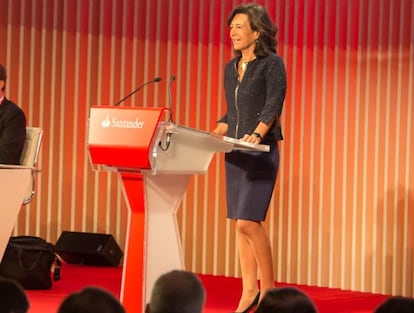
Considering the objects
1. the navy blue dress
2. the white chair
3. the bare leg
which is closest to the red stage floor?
the bare leg

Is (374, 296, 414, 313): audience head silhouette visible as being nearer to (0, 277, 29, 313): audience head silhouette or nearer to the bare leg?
(0, 277, 29, 313): audience head silhouette

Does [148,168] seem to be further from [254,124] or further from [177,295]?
[177,295]

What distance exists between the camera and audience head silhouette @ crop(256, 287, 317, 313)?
215 centimetres

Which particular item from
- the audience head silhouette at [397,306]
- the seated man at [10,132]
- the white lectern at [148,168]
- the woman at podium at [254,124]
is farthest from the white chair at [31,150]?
the audience head silhouette at [397,306]

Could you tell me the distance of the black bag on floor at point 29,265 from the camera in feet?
17.6

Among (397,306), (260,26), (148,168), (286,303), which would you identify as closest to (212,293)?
(260,26)

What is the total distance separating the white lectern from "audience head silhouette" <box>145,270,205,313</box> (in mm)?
1330

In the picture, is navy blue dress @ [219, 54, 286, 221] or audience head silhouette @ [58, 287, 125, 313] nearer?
audience head silhouette @ [58, 287, 125, 313]

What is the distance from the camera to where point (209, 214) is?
626cm

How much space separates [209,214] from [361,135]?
1218 millimetres

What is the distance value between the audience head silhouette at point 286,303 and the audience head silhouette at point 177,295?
0.16m

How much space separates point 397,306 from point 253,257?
7.46 feet

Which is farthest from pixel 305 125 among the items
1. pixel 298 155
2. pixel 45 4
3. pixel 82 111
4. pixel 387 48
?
pixel 45 4

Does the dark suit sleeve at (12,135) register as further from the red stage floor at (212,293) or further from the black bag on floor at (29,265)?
the red stage floor at (212,293)
